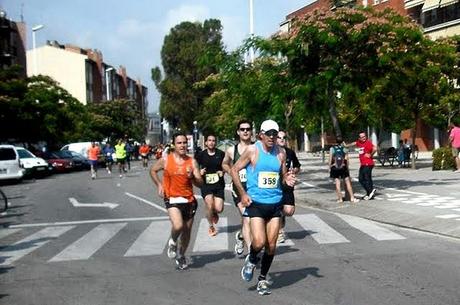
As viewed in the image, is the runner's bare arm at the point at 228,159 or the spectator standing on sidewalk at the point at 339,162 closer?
the runner's bare arm at the point at 228,159

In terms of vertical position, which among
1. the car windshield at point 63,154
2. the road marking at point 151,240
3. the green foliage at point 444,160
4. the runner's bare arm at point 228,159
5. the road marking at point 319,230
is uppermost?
the car windshield at point 63,154

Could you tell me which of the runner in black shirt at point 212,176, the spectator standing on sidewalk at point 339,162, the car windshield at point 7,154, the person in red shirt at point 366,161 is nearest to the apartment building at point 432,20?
the car windshield at point 7,154

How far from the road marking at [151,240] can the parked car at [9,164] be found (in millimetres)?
16928

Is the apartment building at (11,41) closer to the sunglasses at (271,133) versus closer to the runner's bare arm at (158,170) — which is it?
the runner's bare arm at (158,170)

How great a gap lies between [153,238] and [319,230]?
291 cm

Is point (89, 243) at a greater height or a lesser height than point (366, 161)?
lesser

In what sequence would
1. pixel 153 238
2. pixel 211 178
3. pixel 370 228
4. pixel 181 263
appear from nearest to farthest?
pixel 181 263
pixel 211 178
pixel 153 238
pixel 370 228

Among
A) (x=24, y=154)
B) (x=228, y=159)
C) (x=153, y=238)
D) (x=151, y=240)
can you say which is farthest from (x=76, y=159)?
(x=228, y=159)

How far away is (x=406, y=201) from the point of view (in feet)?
51.2

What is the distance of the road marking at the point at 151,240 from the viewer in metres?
9.87

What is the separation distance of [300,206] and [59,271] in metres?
9.09

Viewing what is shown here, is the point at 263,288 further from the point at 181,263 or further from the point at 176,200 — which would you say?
the point at 176,200

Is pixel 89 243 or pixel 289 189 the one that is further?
pixel 89 243

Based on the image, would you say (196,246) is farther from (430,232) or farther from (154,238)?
(430,232)
